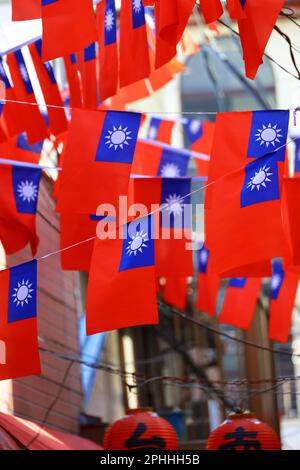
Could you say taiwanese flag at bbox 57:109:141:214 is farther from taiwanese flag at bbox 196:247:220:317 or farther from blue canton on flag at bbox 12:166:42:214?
taiwanese flag at bbox 196:247:220:317

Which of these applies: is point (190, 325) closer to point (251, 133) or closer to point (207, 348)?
point (207, 348)

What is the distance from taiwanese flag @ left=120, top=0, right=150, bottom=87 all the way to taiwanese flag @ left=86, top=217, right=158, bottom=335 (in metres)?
2.47

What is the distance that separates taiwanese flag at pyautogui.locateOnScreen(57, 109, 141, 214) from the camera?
1085cm

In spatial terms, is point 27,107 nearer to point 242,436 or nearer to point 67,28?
point 67,28

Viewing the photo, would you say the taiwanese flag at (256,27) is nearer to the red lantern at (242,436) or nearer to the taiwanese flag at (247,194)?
the taiwanese flag at (247,194)

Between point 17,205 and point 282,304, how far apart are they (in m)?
4.42

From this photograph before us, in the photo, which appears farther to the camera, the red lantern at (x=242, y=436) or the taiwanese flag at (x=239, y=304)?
the taiwanese flag at (x=239, y=304)

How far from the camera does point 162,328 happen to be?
2275cm

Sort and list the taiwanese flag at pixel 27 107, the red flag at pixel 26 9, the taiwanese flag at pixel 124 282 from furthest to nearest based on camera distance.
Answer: the taiwanese flag at pixel 27 107 → the red flag at pixel 26 9 → the taiwanese flag at pixel 124 282

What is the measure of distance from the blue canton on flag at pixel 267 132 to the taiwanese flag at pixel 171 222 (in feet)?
6.77

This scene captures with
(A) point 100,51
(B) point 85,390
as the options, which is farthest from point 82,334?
(A) point 100,51

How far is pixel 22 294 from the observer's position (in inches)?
406

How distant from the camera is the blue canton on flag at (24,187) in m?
12.6

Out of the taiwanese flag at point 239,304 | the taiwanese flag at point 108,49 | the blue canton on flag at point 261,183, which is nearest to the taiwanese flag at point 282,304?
the taiwanese flag at point 239,304
